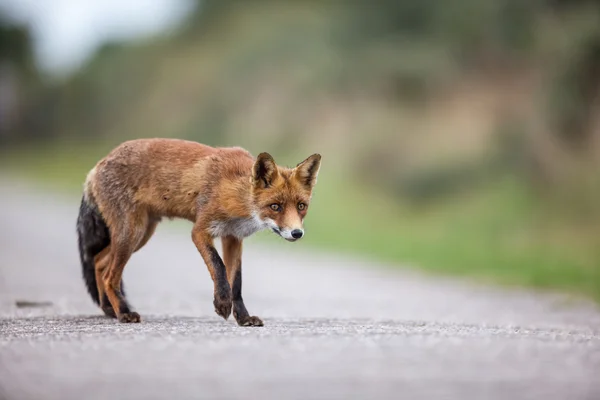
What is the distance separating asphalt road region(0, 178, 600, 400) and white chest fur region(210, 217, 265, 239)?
0.90m

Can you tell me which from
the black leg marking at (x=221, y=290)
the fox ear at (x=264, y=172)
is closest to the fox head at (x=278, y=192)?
the fox ear at (x=264, y=172)

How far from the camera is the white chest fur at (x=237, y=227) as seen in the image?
8898mm

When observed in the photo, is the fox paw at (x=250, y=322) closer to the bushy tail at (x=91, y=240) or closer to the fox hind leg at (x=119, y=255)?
the fox hind leg at (x=119, y=255)

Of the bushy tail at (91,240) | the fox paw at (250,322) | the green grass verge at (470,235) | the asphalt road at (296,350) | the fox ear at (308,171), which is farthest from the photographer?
the green grass verge at (470,235)

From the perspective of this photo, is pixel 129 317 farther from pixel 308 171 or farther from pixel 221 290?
pixel 308 171

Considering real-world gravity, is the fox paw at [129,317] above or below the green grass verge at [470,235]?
below

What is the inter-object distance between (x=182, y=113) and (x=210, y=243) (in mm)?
41073

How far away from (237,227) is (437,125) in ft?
62.8

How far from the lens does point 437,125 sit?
2738cm

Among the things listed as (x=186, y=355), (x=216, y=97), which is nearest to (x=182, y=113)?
(x=216, y=97)

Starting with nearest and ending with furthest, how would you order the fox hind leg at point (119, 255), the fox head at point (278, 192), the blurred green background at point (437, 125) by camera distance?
the fox head at point (278, 192)
the fox hind leg at point (119, 255)
the blurred green background at point (437, 125)

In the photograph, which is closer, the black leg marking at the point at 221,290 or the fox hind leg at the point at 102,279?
the black leg marking at the point at 221,290

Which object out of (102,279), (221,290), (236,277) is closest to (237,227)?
(236,277)

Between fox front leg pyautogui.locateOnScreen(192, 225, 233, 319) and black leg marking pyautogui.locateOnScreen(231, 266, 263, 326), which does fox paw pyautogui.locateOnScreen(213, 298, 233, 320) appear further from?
black leg marking pyautogui.locateOnScreen(231, 266, 263, 326)
